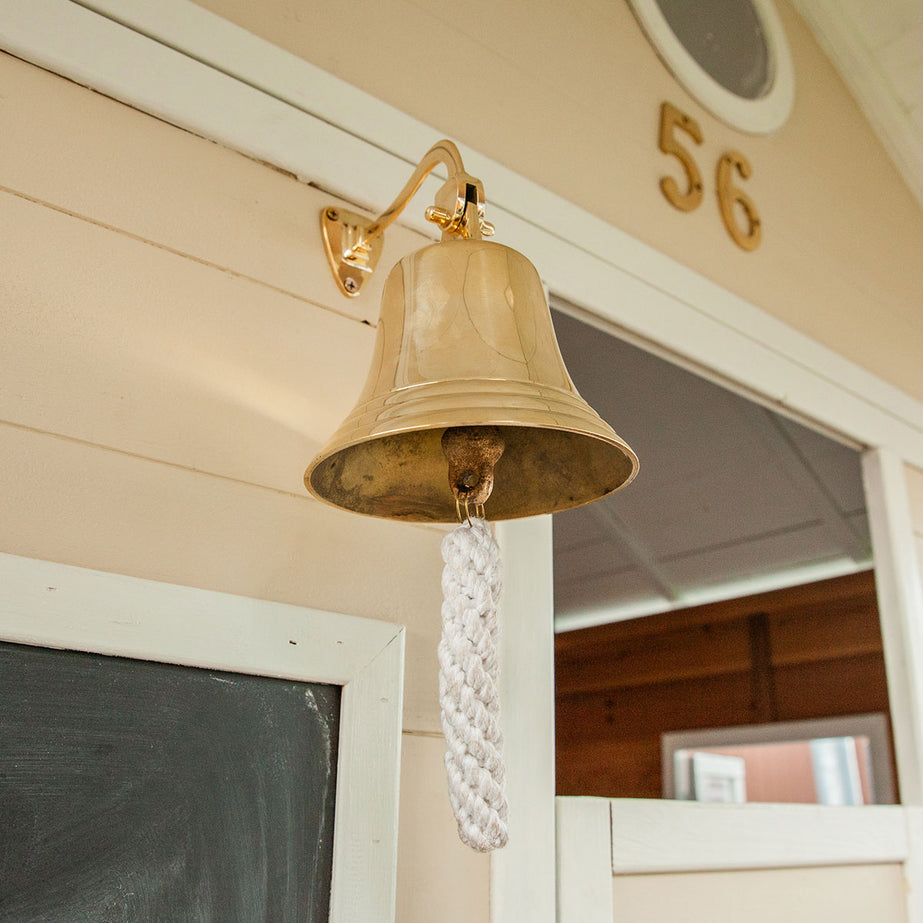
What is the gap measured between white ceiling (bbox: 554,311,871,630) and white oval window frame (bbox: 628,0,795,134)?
0.43m

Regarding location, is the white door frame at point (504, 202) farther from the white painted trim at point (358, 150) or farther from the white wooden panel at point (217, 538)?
the white wooden panel at point (217, 538)

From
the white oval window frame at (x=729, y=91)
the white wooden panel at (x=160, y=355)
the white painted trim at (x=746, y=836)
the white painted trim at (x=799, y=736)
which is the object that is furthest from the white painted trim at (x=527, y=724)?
the white painted trim at (x=799, y=736)

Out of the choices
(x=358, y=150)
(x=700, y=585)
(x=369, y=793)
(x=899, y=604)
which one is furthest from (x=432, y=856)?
(x=700, y=585)

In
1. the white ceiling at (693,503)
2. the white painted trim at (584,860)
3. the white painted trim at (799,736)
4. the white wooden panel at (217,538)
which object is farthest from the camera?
the white painted trim at (799,736)

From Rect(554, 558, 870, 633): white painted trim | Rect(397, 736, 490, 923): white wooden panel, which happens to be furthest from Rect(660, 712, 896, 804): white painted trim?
Rect(397, 736, 490, 923): white wooden panel

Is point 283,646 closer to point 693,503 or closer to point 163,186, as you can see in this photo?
point 163,186

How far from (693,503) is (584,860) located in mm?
1488

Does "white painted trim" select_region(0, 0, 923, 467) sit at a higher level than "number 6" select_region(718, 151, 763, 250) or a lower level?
lower

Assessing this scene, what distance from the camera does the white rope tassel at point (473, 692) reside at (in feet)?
1.95

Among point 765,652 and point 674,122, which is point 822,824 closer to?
point 674,122

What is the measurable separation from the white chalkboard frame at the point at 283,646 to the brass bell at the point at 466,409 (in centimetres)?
12

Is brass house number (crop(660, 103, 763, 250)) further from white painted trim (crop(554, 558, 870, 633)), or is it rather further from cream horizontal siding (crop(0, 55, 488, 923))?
white painted trim (crop(554, 558, 870, 633))

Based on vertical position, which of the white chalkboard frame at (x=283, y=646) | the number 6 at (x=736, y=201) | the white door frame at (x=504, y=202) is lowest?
the white chalkboard frame at (x=283, y=646)

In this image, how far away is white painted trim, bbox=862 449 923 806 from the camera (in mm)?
1425
